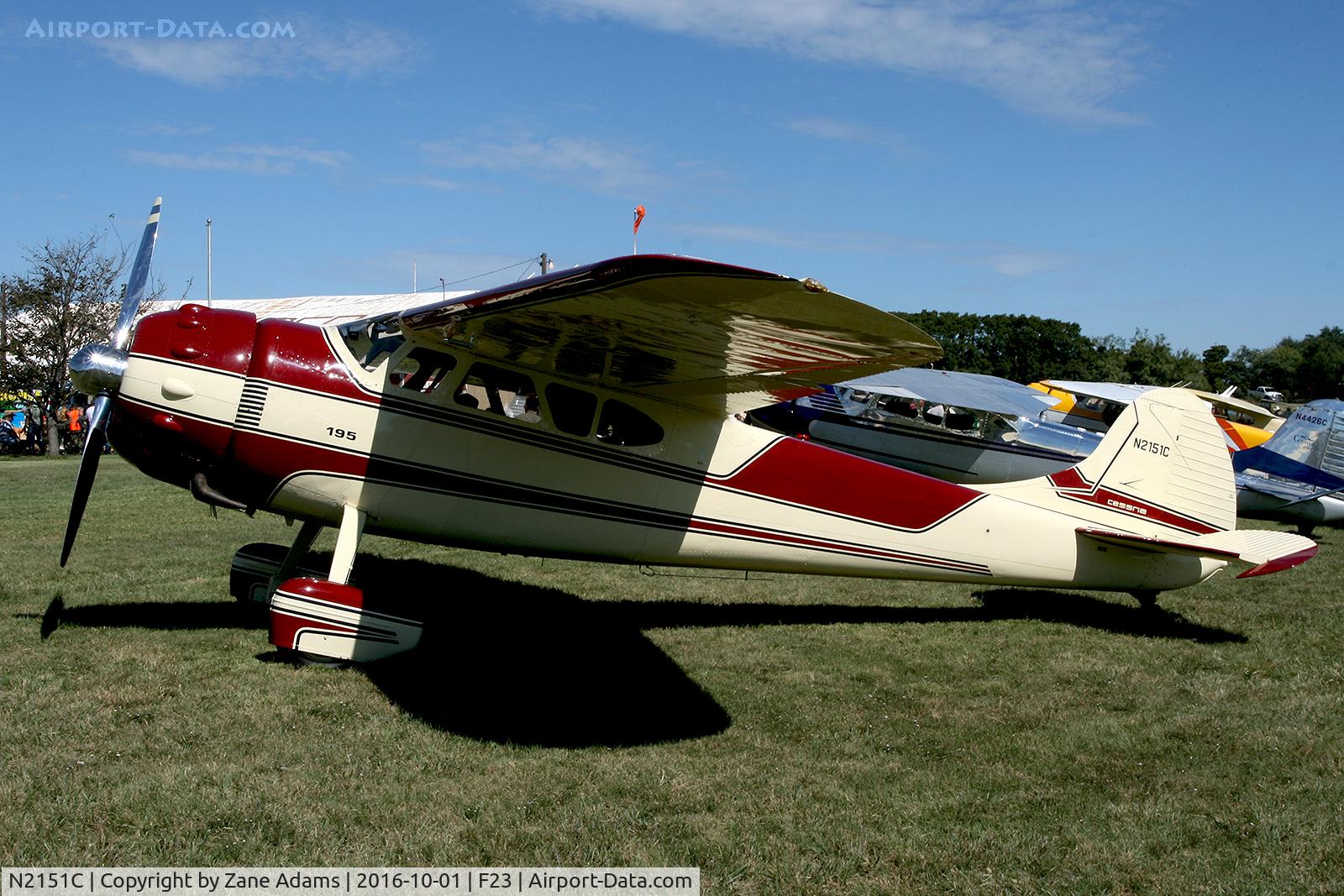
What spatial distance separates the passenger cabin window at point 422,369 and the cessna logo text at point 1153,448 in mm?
5703

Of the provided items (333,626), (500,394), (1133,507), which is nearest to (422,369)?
(500,394)

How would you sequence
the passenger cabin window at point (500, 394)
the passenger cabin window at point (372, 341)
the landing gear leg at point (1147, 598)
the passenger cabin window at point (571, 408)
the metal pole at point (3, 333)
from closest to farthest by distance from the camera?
1. the passenger cabin window at point (372, 341)
2. the passenger cabin window at point (500, 394)
3. the passenger cabin window at point (571, 408)
4. the landing gear leg at point (1147, 598)
5. the metal pole at point (3, 333)

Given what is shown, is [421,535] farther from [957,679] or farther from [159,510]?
[159,510]

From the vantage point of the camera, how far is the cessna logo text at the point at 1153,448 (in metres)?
8.33

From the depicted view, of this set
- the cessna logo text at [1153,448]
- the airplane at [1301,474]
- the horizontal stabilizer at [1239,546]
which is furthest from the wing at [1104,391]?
the horizontal stabilizer at [1239,546]

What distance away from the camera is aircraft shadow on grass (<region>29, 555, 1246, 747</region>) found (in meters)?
5.53

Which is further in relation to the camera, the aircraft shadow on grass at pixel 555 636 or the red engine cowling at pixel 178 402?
the red engine cowling at pixel 178 402

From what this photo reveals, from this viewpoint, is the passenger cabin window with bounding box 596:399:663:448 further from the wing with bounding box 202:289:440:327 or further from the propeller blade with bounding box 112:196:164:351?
the wing with bounding box 202:289:440:327

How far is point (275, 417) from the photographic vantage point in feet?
20.3

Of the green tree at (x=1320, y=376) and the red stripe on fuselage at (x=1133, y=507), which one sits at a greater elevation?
the green tree at (x=1320, y=376)

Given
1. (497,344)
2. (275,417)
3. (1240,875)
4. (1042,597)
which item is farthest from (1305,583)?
(275,417)

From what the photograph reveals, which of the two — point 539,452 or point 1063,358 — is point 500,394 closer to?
point 539,452

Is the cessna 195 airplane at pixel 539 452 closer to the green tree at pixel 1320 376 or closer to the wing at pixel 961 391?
the wing at pixel 961 391

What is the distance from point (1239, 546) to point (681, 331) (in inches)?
204
